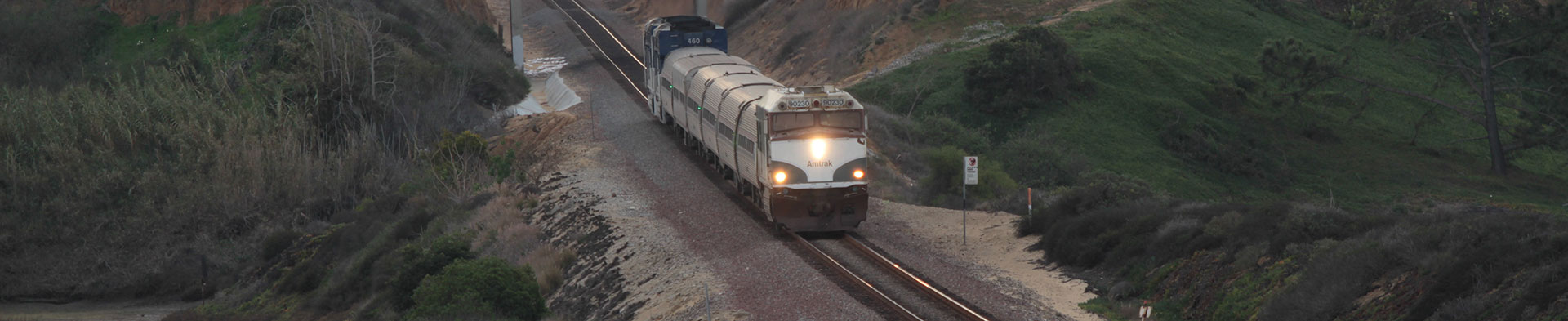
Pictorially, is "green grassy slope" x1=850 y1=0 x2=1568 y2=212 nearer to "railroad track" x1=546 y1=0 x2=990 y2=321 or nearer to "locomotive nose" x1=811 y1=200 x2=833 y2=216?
"locomotive nose" x1=811 y1=200 x2=833 y2=216

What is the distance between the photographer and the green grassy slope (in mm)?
47469

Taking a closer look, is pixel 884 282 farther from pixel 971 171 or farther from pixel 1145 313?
pixel 971 171

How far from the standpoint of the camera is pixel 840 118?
25.0 metres

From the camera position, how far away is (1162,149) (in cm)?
4875

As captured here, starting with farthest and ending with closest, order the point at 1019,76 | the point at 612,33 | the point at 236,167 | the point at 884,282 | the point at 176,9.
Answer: the point at 612,33 → the point at 176,9 → the point at 1019,76 → the point at 236,167 → the point at 884,282

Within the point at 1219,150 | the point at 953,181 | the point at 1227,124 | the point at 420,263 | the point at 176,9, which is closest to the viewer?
the point at 420,263

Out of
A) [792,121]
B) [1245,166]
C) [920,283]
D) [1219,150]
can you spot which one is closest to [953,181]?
[792,121]

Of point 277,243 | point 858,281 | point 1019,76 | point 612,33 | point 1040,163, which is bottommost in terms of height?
point 612,33

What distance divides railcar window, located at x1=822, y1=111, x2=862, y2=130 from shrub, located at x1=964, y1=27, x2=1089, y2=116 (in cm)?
2598

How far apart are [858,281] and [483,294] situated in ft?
22.0

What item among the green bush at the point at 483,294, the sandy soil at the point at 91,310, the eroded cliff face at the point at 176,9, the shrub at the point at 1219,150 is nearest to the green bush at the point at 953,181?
the green bush at the point at 483,294

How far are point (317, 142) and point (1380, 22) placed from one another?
41.0m

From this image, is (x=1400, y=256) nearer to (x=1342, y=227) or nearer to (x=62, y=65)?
(x=1342, y=227)

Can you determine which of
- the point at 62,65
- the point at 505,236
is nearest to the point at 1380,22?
the point at 505,236
